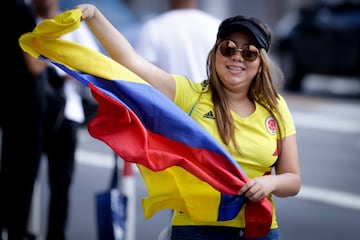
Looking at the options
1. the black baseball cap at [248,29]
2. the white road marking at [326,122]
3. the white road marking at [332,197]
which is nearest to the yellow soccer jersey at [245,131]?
the black baseball cap at [248,29]

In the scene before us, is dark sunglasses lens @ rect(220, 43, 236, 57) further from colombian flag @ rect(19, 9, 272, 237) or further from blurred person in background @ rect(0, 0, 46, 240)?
blurred person in background @ rect(0, 0, 46, 240)

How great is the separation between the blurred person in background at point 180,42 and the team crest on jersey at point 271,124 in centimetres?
170

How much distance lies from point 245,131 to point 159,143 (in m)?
0.35

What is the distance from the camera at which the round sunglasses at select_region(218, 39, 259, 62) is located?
3.67 m

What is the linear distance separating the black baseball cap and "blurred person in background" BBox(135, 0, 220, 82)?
166 cm

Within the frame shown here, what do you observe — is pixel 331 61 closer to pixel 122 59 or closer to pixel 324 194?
pixel 324 194

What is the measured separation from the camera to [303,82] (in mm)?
19375

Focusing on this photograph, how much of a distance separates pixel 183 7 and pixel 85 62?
2.00 meters

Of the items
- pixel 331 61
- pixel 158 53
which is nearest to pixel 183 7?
pixel 158 53

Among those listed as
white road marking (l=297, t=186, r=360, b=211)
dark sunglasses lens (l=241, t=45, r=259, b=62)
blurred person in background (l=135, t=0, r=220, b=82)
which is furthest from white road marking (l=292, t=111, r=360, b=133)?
dark sunglasses lens (l=241, t=45, r=259, b=62)

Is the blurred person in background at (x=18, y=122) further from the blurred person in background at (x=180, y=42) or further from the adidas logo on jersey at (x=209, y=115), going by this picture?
the adidas logo on jersey at (x=209, y=115)

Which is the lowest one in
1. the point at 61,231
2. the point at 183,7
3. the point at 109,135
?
the point at 61,231

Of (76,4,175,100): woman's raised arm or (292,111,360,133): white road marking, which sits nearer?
(76,4,175,100): woman's raised arm

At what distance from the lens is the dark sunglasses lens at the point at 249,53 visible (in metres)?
3.67
